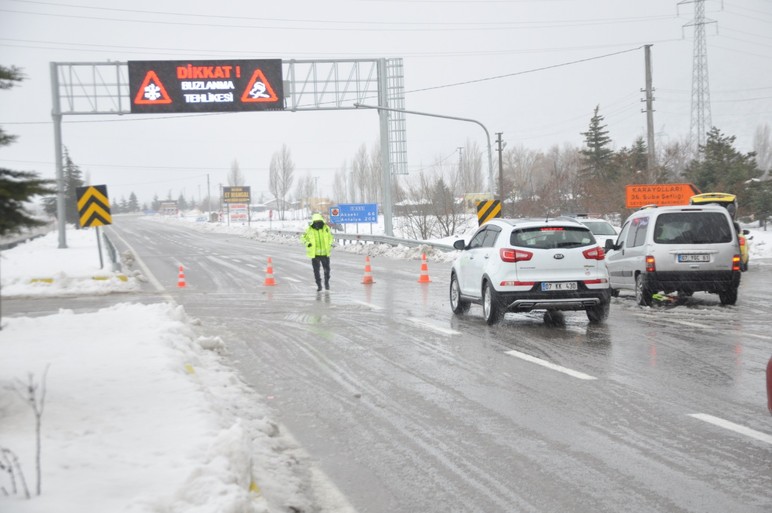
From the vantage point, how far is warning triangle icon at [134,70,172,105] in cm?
3666

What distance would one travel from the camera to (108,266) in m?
25.9

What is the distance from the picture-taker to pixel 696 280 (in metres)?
14.8

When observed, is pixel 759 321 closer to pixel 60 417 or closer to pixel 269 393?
pixel 269 393

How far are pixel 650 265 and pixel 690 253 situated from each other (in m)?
0.73

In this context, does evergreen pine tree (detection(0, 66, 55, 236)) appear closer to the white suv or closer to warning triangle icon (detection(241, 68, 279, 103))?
the white suv

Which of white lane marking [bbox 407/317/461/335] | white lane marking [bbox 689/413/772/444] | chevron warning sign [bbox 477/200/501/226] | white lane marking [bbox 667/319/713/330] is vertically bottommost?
white lane marking [bbox 667/319/713/330]

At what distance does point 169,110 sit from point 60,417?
1302 inches

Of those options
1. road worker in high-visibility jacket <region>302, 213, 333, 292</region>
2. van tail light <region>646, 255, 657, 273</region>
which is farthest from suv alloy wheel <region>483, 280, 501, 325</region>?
road worker in high-visibility jacket <region>302, 213, 333, 292</region>

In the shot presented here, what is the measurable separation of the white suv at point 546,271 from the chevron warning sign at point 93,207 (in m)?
14.5

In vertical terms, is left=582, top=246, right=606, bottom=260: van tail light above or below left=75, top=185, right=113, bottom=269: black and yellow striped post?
below

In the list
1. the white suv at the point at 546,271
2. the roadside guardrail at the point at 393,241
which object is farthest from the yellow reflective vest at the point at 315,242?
the roadside guardrail at the point at 393,241

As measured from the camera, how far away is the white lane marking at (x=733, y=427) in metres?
6.04

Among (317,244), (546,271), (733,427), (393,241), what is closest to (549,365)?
(733,427)

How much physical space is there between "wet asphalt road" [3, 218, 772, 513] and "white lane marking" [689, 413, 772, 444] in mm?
21
